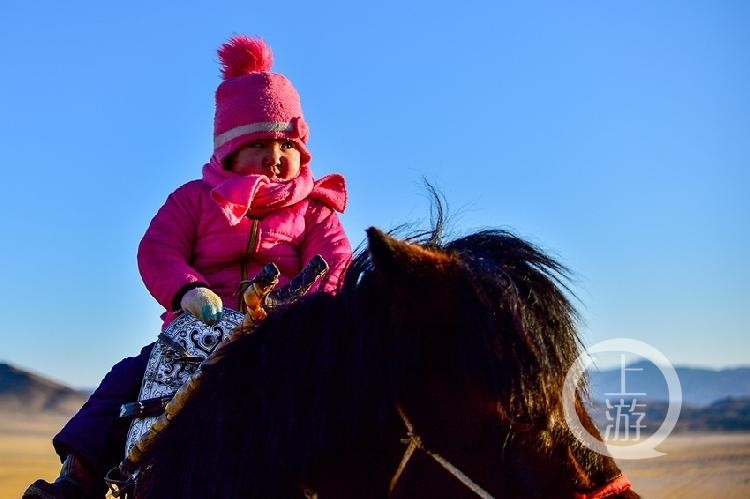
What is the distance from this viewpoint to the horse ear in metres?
2.46

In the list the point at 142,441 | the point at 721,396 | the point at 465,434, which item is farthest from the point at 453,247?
the point at 721,396

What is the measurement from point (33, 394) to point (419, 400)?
1500 centimetres

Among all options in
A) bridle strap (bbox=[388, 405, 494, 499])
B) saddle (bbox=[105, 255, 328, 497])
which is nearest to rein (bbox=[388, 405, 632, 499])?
bridle strap (bbox=[388, 405, 494, 499])

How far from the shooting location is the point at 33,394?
16531 mm

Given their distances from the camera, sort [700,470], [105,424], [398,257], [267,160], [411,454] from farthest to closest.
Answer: [700,470] → [267,160] → [105,424] → [411,454] → [398,257]

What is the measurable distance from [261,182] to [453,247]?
5.04 feet

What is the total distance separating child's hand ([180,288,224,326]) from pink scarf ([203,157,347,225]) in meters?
0.51

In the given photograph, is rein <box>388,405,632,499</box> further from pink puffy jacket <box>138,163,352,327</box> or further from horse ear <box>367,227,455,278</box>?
pink puffy jacket <box>138,163,352,327</box>

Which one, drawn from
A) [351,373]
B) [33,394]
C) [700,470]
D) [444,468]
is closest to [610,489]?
[444,468]

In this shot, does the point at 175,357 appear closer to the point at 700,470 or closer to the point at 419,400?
the point at 419,400

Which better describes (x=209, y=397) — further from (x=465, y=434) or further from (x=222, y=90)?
(x=222, y=90)

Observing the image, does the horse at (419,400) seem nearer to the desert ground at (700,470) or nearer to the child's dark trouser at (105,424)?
the child's dark trouser at (105,424)

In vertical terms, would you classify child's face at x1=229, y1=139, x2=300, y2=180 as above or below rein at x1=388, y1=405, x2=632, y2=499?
above

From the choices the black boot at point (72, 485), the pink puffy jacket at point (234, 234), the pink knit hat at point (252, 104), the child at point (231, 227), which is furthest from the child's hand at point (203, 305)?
the pink knit hat at point (252, 104)
